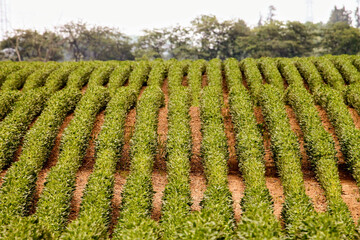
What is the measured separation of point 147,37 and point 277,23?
24.2 m

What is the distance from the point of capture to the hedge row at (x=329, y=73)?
21.7 m

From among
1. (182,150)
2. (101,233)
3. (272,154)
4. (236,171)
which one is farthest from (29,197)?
(272,154)

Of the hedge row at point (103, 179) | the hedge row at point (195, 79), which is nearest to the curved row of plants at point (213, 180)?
the hedge row at point (195, 79)

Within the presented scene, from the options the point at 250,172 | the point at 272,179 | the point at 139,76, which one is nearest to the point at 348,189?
the point at 272,179

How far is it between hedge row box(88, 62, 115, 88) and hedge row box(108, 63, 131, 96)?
22.4 inches

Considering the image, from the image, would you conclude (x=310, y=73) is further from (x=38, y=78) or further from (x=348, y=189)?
(x=38, y=78)

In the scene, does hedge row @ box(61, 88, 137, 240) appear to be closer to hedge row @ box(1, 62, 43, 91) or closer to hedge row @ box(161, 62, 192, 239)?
hedge row @ box(161, 62, 192, 239)

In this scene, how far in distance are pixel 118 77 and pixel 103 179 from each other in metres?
12.5

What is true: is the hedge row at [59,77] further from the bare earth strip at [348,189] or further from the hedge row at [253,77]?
the bare earth strip at [348,189]

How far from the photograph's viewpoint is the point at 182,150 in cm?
1459

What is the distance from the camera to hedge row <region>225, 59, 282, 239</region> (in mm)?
8203

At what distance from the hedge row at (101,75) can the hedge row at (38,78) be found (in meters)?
3.84

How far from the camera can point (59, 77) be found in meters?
22.9

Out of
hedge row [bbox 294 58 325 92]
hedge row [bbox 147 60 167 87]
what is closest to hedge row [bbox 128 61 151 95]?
hedge row [bbox 147 60 167 87]
